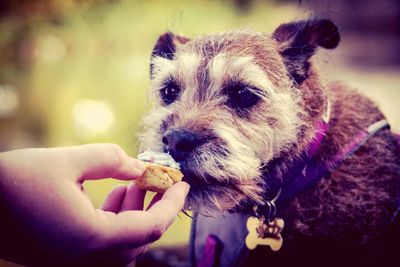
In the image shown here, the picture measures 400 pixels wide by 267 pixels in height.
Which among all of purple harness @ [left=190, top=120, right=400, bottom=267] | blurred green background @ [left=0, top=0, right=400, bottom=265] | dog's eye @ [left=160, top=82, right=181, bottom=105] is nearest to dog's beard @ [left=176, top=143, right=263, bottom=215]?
purple harness @ [left=190, top=120, right=400, bottom=267]

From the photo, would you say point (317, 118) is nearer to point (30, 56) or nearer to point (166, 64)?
point (166, 64)

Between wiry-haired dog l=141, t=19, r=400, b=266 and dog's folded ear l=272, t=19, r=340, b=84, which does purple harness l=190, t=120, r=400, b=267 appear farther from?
dog's folded ear l=272, t=19, r=340, b=84

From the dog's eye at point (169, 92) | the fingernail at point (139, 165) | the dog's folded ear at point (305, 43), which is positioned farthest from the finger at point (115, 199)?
the dog's folded ear at point (305, 43)

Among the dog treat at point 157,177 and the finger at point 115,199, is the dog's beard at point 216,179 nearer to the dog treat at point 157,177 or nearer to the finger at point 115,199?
the dog treat at point 157,177

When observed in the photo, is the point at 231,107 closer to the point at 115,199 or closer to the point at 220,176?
the point at 220,176

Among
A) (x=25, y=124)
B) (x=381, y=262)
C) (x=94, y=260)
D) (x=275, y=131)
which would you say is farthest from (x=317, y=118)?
(x=25, y=124)

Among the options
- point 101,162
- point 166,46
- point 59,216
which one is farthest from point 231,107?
point 59,216
